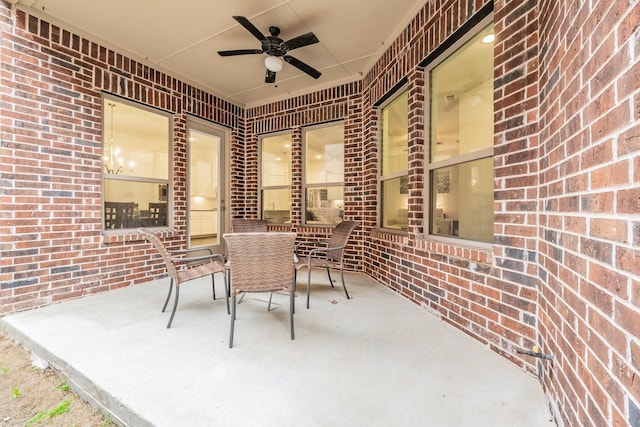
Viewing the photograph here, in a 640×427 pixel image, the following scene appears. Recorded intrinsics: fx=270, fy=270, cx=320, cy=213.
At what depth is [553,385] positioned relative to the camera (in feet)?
4.22

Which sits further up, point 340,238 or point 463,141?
point 463,141

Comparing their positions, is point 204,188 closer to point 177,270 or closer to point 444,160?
point 177,270

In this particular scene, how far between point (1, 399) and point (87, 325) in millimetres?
638

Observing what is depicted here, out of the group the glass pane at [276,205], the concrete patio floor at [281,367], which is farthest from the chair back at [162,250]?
the glass pane at [276,205]

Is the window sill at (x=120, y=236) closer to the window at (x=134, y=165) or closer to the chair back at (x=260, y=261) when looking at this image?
the window at (x=134, y=165)

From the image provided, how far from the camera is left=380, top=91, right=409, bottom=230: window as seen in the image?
10.5ft

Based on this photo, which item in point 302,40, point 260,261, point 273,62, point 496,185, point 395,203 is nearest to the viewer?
point 496,185

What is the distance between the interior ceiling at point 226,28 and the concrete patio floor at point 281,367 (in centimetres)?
288

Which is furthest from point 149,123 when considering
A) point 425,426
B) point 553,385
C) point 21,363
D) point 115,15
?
point 553,385

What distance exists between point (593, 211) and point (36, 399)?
2912 mm

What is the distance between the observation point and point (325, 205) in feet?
14.6

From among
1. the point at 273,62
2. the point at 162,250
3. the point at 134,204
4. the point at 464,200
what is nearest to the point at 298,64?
the point at 273,62

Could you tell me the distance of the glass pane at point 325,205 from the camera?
431 centimetres

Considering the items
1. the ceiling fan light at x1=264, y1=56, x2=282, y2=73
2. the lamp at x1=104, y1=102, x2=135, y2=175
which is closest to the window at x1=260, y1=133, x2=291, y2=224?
the ceiling fan light at x1=264, y1=56, x2=282, y2=73
